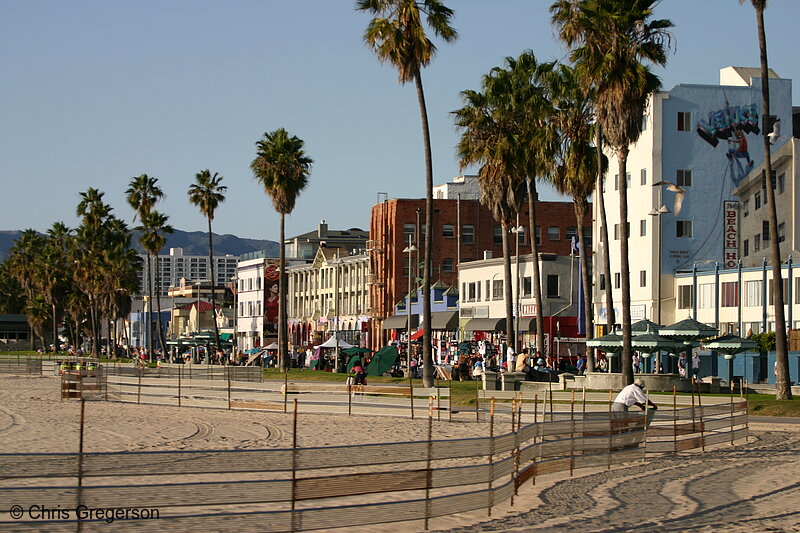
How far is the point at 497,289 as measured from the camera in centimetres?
8181

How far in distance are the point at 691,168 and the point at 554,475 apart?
55.1 m

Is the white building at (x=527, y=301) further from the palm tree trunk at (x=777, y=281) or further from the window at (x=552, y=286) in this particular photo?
the palm tree trunk at (x=777, y=281)

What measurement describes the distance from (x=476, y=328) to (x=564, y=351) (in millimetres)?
7180

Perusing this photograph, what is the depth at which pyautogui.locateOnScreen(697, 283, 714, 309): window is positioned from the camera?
6625 centimetres

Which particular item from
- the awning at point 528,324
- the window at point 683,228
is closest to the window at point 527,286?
the awning at point 528,324

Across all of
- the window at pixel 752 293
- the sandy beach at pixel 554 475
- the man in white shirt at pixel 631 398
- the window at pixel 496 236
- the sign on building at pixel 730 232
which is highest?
the window at pixel 496 236

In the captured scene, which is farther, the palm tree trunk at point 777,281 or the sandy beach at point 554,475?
the palm tree trunk at point 777,281

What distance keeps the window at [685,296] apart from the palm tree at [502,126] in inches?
816

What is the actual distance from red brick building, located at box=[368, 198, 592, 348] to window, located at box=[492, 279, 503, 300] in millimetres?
20600

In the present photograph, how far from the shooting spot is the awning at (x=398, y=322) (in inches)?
3499

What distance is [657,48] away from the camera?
127ft

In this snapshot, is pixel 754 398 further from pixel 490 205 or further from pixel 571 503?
pixel 571 503

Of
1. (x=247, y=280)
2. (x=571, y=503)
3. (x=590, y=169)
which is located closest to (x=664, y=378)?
(x=590, y=169)

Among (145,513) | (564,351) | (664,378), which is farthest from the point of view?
(564,351)
